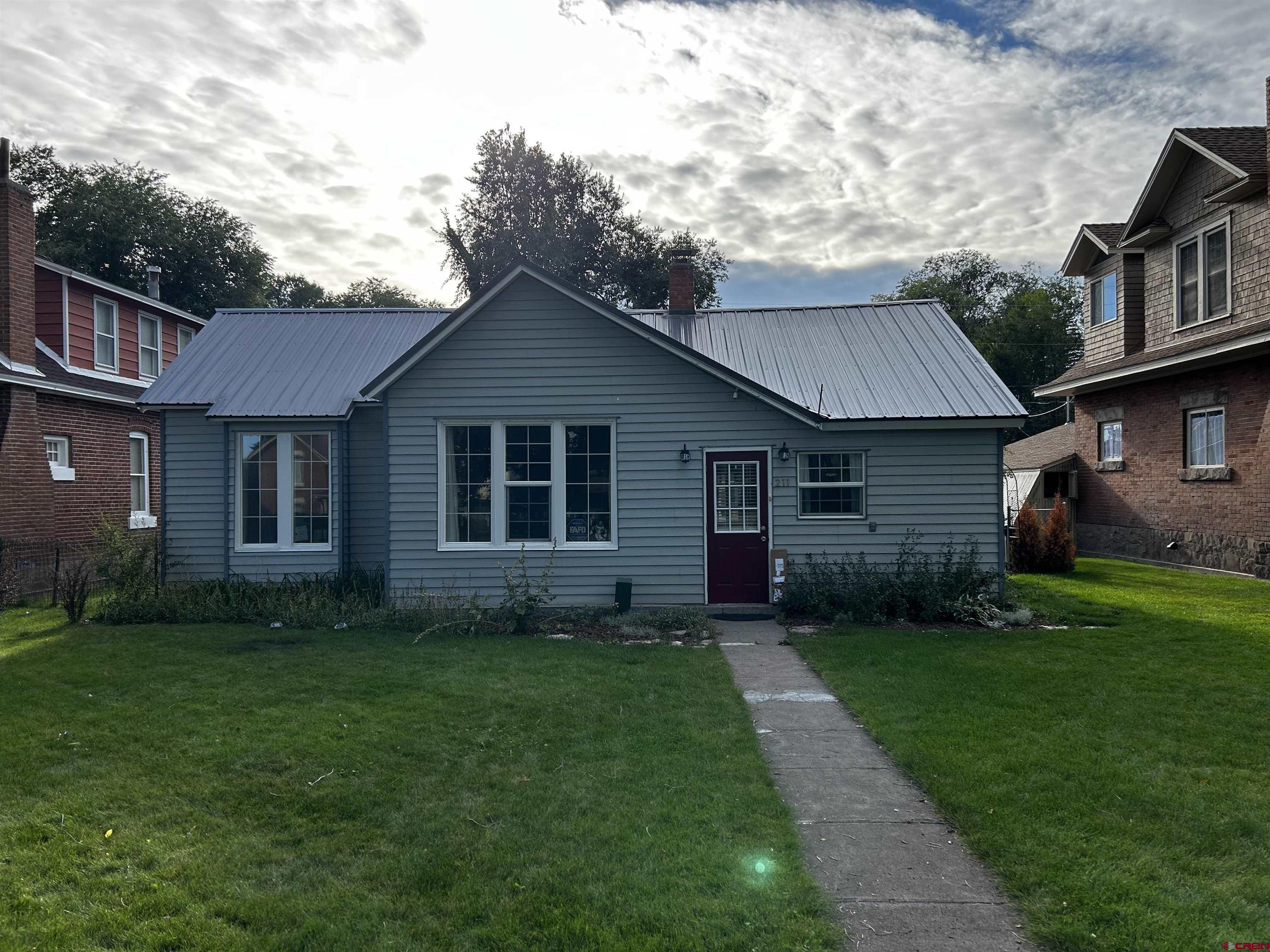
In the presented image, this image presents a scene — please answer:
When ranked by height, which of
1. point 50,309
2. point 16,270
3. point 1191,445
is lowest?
point 1191,445

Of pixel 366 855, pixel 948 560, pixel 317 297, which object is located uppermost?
pixel 317 297

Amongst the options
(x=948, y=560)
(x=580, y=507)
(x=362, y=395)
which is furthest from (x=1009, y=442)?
(x=362, y=395)

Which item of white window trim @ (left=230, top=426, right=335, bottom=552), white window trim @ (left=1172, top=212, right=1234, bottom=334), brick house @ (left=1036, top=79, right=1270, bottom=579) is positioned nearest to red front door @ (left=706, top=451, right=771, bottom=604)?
white window trim @ (left=230, top=426, right=335, bottom=552)

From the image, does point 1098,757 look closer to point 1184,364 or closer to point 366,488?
point 366,488

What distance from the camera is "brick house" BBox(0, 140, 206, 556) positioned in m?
14.9

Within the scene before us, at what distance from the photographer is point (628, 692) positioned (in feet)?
24.3

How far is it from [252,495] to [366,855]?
10.5 meters

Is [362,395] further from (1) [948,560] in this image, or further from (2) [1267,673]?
(2) [1267,673]

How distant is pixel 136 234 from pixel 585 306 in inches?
1259

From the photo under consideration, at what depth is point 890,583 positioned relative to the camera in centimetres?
1155

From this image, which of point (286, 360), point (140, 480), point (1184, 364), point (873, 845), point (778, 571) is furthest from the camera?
point (140, 480)

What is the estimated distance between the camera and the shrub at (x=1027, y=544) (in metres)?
17.3

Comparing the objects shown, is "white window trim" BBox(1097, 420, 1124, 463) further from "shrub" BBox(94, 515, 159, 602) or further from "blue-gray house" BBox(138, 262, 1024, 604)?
"shrub" BBox(94, 515, 159, 602)

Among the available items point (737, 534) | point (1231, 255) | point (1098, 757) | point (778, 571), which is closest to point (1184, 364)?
point (1231, 255)
